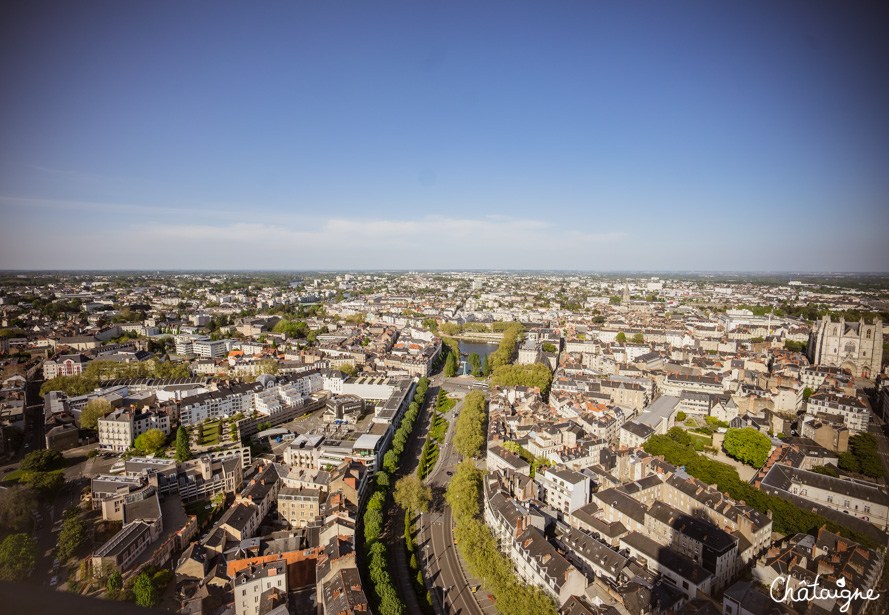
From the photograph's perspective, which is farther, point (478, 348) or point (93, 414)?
point (478, 348)

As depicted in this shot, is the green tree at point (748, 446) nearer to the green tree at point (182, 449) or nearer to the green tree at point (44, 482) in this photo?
the green tree at point (182, 449)

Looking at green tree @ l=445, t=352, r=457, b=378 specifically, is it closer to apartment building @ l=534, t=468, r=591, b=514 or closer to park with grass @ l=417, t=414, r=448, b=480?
park with grass @ l=417, t=414, r=448, b=480

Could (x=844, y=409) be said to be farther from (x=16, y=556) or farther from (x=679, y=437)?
(x=16, y=556)

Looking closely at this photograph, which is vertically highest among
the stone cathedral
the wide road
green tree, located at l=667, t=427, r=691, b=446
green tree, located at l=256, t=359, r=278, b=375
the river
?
the stone cathedral

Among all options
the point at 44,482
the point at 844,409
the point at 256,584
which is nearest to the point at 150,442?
the point at 44,482

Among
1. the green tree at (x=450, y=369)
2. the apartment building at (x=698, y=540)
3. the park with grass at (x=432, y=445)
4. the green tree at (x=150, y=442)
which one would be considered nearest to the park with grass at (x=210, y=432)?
the green tree at (x=150, y=442)

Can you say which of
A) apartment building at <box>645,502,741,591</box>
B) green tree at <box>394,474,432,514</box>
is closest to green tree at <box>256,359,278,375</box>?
green tree at <box>394,474,432,514</box>
